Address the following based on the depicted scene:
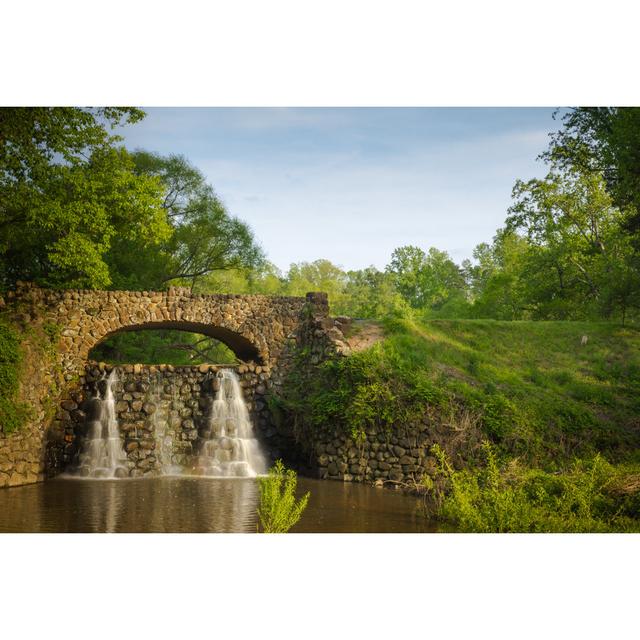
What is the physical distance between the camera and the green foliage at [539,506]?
792 cm

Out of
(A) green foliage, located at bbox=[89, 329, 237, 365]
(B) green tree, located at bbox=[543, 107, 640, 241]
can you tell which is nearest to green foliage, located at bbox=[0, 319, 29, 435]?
(A) green foliage, located at bbox=[89, 329, 237, 365]

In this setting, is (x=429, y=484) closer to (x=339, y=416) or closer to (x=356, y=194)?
(x=339, y=416)

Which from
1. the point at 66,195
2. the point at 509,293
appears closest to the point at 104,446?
the point at 66,195

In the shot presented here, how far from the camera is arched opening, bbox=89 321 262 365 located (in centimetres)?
1606

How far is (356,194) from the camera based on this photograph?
2100 cm

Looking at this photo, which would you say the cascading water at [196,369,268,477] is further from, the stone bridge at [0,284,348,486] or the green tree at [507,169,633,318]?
the green tree at [507,169,633,318]

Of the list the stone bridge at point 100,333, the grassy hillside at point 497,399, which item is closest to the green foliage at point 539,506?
the grassy hillside at point 497,399

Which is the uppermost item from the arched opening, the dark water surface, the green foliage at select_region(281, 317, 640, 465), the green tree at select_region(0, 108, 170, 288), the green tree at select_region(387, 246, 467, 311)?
the green tree at select_region(387, 246, 467, 311)

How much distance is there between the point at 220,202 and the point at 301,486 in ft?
42.1

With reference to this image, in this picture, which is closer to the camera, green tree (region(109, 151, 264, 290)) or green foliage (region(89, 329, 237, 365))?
green foliage (region(89, 329, 237, 365))

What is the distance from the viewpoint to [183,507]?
9.80 meters

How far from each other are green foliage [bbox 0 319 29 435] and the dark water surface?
1187mm

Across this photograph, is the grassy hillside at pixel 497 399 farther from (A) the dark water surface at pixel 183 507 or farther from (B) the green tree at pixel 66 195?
(B) the green tree at pixel 66 195
